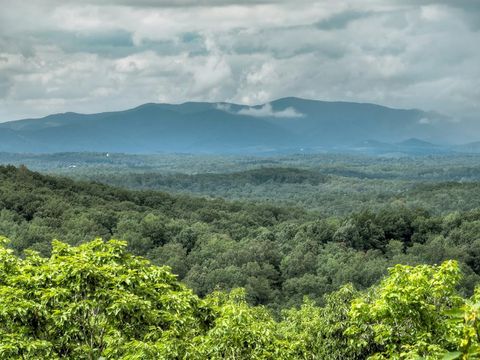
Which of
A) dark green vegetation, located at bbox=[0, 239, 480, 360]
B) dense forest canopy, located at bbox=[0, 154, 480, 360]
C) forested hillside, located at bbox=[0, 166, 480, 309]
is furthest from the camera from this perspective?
forested hillside, located at bbox=[0, 166, 480, 309]

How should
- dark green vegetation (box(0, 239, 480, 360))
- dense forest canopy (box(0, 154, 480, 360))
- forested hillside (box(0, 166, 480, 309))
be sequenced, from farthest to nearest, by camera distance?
forested hillside (box(0, 166, 480, 309)), dense forest canopy (box(0, 154, 480, 360)), dark green vegetation (box(0, 239, 480, 360))

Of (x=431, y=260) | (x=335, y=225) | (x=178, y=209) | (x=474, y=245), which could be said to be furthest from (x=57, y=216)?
(x=474, y=245)

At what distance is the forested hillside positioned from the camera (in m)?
91.0

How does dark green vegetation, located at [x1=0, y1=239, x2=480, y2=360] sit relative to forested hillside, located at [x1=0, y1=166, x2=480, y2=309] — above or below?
above

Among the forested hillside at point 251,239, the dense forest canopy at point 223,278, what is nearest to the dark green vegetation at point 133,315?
the dense forest canopy at point 223,278

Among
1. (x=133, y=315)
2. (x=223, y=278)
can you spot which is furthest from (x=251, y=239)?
(x=133, y=315)

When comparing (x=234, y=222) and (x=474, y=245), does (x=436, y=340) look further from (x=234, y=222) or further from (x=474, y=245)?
(x=234, y=222)

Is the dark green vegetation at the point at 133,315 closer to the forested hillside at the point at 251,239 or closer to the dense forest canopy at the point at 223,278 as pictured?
the dense forest canopy at the point at 223,278

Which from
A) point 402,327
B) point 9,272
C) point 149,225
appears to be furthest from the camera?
point 149,225

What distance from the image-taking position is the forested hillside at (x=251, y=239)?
91000 mm

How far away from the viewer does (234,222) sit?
138m

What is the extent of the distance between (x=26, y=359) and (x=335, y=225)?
Result: 111 metres

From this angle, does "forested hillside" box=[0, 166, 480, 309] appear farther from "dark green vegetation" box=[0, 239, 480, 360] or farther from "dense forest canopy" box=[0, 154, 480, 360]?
"dark green vegetation" box=[0, 239, 480, 360]

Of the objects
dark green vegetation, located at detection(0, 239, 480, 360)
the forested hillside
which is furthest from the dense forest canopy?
the forested hillside
